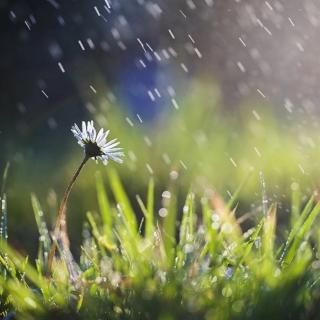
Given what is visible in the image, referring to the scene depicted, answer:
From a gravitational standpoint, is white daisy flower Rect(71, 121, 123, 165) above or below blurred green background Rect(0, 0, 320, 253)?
below

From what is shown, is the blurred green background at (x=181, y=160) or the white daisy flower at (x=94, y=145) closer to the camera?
the white daisy flower at (x=94, y=145)

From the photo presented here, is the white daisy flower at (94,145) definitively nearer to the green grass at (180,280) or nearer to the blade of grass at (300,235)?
the green grass at (180,280)

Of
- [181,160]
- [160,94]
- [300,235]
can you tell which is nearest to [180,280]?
[300,235]

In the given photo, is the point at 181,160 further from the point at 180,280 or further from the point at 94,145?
the point at 180,280

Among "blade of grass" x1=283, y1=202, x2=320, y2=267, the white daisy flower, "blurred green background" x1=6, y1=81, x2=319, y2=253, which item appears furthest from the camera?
"blurred green background" x1=6, y1=81, x2=319, y2=253

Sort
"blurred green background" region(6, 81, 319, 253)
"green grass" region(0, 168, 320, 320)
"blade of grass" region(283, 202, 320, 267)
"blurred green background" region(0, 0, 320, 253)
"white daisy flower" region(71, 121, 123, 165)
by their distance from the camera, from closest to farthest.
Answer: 1. "green grass" region(0, 168, 320, 320)
2. "blade of grass" region(283, 202, 320, 267)
3. "white daisy flower" region(71, 121, 123, 165)
4. "blurred green background" region(6, 81, 319, 253)
5. "blurred green background" region(0, 0, 320, 253)

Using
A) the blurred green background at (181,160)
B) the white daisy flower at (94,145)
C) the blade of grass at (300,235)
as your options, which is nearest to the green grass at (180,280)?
the blade of grass at (300,235)

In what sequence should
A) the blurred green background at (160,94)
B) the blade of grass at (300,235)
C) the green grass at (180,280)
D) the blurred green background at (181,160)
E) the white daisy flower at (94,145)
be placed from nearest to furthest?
the green grass at (180,280) → the blade of grass at (300,235) → the white daisy flower at (94,145) → the blurred green background at (181,160) → the blurred green background at (160,94)

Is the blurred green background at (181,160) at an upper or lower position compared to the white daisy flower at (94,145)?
upper

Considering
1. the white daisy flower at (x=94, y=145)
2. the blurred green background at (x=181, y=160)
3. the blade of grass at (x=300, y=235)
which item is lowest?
the blade of grass at (x=300, y=235)

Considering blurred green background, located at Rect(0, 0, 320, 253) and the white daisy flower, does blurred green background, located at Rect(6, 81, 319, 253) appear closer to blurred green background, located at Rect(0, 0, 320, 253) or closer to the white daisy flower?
blurred green background, located at Rect(0, 0, 320, 253)

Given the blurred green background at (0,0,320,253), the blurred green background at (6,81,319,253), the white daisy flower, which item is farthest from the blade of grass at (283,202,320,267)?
the blurred green background at (0,0,320,253)

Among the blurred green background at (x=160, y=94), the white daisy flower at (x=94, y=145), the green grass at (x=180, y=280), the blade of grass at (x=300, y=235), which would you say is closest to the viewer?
the green grass at (x=180, y=280)
